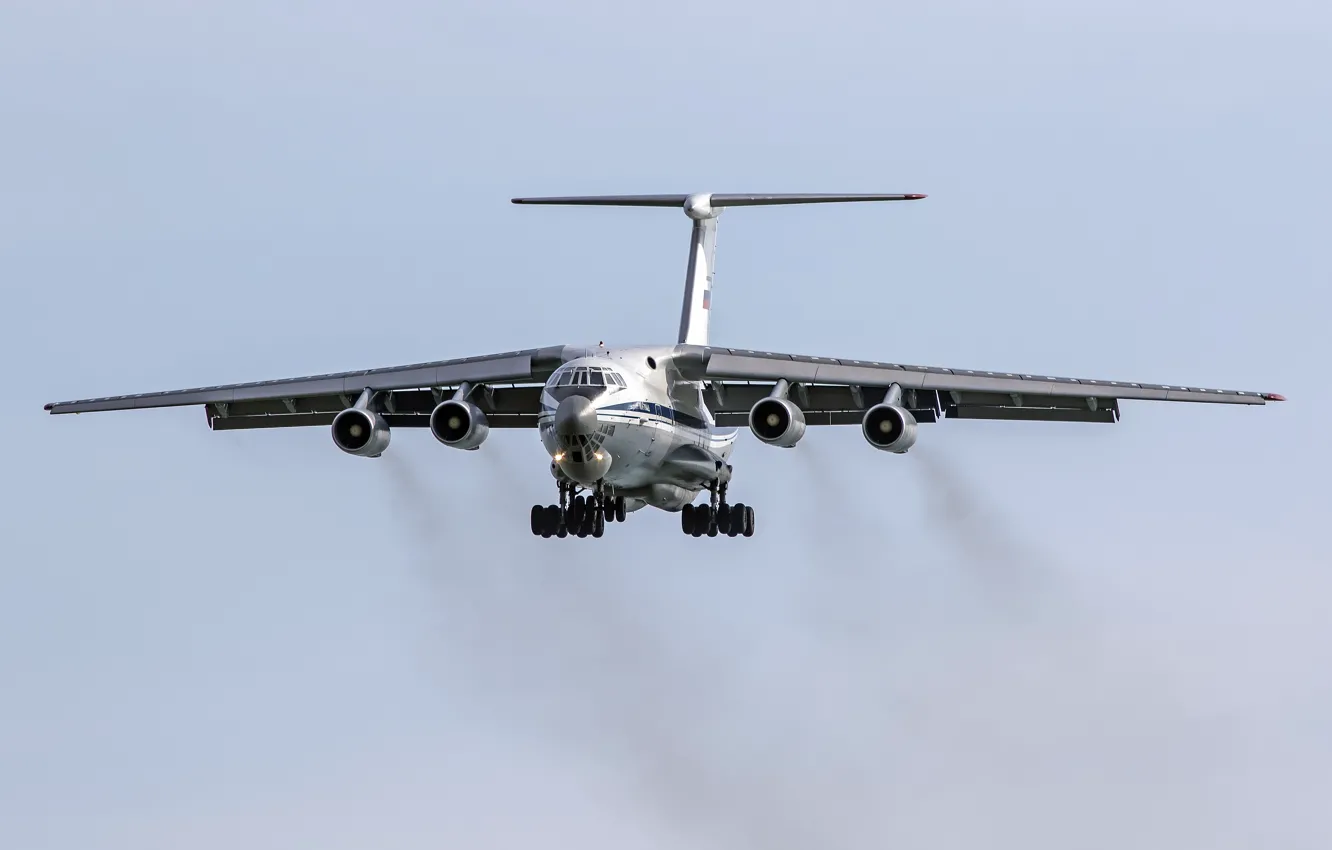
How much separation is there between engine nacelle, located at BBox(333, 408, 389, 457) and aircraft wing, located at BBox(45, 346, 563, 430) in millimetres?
646

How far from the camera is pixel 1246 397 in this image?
993 inches

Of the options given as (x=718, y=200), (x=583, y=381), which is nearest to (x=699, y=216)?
(x=718, y=200)

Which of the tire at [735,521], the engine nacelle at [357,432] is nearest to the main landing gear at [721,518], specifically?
the tire at [735,521]

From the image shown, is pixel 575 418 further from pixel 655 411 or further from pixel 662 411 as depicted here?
pixel 662 411

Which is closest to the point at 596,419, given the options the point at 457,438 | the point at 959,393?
the point at 457,438

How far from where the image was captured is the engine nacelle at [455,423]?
26.1 metres

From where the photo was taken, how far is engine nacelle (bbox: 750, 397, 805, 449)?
83.5 ft

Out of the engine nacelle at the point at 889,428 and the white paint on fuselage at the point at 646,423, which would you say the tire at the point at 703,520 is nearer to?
the white paint on fuselage at the point at 646,423

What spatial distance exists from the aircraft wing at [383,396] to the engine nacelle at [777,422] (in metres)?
2.32

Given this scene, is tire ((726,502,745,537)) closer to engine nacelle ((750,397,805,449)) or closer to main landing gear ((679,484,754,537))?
main landing gear ((679,484,754,537))

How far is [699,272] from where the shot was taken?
2962cm

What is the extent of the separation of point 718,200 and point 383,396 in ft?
15.1

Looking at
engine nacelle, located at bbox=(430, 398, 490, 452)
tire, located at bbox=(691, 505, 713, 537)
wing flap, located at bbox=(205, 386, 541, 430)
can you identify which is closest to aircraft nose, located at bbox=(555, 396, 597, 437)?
engine nacelle, located at bbox=(430, 398, 490, 452)

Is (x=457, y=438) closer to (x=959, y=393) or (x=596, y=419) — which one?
(x=596, y=419)
